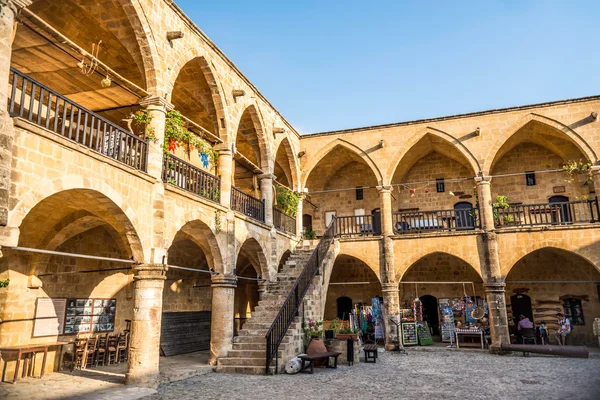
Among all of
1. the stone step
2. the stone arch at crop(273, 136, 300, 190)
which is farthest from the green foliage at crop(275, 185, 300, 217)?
the stone step

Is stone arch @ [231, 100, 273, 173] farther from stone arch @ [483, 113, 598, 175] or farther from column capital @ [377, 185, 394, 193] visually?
stone arch @ [483, 113, 598, 175]

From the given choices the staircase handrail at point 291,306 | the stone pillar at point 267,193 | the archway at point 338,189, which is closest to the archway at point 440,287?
the archway at point 338,189

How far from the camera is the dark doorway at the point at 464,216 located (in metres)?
15.0

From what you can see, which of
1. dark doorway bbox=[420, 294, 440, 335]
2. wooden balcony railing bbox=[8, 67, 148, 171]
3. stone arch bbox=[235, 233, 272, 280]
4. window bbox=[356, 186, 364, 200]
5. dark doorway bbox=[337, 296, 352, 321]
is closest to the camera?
wooden balcony railing bbox=[8, 67, 148, 171]

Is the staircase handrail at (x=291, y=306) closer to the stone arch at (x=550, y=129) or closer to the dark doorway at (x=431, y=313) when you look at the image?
the dark doorway at (x=431, y=313)

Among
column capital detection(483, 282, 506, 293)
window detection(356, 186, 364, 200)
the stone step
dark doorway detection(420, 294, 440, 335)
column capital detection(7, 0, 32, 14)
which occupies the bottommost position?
the stone step

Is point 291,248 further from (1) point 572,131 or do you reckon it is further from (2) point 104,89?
(1) point 572,131

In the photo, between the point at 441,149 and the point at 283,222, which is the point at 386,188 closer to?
the point at 441,149

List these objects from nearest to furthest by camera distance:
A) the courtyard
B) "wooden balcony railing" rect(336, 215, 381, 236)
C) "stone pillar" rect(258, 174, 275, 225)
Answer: the courtyard → "stone pillar" rect(258, 174, 275, 225) → "wooden balcony railing" rect(336, 215, 381, 236)

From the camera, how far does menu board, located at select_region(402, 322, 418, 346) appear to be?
15.3 meters

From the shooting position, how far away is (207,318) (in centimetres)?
1513

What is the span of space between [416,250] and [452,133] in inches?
167

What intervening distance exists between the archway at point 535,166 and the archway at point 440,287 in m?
2.84

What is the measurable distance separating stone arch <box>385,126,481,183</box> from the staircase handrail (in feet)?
13.7
